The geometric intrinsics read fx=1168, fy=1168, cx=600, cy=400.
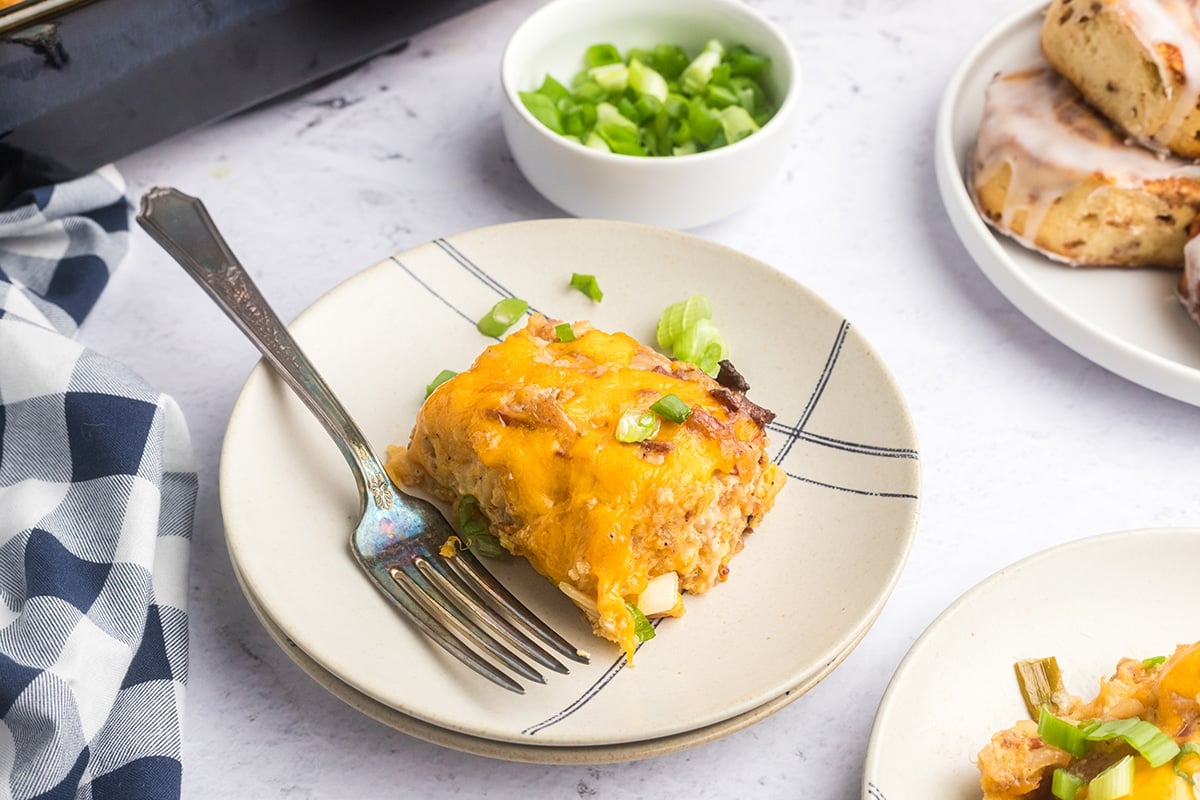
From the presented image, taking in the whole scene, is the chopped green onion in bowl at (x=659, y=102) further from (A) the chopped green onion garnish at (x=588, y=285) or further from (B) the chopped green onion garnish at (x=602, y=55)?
(A) the chopped green onion garnish at (x=588, y=285)

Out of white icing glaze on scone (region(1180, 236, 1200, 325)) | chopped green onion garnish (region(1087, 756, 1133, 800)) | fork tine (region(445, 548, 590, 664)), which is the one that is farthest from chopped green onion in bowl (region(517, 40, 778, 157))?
chopped green onion garnish (region(1087, 756, 1133, 800))

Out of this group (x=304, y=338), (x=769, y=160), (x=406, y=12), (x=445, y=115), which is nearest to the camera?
(x=304, y=338)

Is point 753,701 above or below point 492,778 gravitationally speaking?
above

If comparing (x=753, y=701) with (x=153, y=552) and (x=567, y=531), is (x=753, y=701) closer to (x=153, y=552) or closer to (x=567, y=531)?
(x=567, y=531)

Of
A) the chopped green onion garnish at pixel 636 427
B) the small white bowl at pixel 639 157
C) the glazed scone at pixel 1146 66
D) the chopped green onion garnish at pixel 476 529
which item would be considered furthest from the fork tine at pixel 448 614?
the glazed scone at pixel 1146 66

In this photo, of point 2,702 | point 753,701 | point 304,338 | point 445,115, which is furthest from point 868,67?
point 2,702

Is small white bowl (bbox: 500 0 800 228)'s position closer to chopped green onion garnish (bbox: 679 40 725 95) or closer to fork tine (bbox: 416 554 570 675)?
chopped green onion garnish (bbox: 679 40 725 95)

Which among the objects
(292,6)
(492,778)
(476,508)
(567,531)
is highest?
(292,6)
